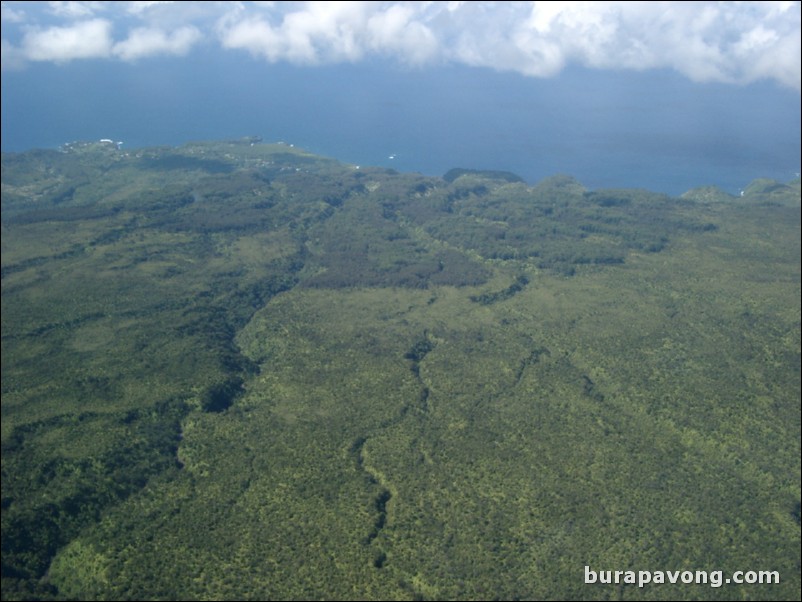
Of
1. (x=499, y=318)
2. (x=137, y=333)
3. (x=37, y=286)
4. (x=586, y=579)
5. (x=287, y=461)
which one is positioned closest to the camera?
(x=586, y=579)

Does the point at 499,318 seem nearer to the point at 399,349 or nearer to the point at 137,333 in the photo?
the point at 399,349

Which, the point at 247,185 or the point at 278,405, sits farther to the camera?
the point at 247,185

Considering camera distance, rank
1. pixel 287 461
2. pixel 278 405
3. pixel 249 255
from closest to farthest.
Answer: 1. pixel 287 461
2. pixel 278 405
3. pixel 249 255

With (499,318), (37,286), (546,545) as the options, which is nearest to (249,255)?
(37,286)

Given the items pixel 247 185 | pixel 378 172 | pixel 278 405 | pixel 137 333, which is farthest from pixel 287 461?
pixel 378 172

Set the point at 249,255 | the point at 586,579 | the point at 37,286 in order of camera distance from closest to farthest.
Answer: the point at 586,579, the point at 37,286, the point at 249,255

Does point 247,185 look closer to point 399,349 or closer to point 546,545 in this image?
point 399,349
